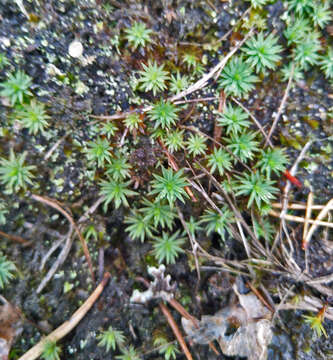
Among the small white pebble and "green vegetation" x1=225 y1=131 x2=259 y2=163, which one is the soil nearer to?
the small white pebble

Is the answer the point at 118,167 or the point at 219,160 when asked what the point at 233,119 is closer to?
the point at 219,160

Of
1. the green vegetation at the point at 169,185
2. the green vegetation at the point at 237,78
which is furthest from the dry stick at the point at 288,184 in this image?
the green vegetation at the point at 169,185

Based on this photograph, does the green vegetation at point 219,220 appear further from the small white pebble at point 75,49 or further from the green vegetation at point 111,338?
the small white pebble at point 75,49

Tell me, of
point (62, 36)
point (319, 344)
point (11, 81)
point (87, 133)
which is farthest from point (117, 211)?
point (319, 344)

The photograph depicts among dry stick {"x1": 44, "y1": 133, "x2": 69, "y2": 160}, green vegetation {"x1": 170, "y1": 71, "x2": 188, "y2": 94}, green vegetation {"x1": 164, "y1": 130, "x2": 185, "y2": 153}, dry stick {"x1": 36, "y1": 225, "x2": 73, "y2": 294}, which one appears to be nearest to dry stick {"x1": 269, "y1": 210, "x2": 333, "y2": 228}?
green vegetation {"x1": 164, "y1": 130, "x2": 185, "y2": 153}

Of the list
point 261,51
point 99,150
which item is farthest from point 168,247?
point 261,51

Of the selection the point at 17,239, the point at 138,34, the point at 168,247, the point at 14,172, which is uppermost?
the point at 138,34
